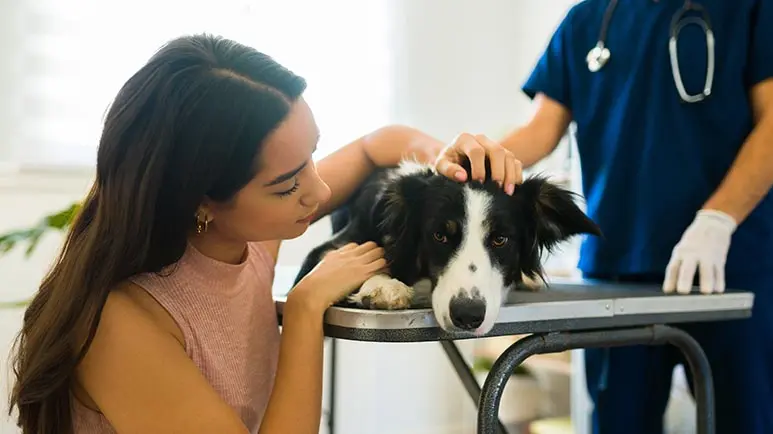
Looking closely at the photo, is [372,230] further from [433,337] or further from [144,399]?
[144,399]

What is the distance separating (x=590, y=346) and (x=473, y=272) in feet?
0.69

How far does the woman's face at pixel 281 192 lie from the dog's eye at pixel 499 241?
0.28 metres

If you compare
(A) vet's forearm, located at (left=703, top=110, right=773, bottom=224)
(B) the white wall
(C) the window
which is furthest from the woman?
(B) the white wall

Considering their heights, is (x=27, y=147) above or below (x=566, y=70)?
below

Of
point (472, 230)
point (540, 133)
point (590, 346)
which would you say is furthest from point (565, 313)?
point (540, 133)

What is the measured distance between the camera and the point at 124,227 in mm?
932

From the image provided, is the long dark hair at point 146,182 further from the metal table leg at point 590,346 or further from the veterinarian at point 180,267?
the metal table leg at point 590,346

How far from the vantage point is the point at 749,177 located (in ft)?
4.10

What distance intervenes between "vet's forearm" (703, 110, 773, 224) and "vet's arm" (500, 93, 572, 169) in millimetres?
402

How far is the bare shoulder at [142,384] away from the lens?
3.04ft

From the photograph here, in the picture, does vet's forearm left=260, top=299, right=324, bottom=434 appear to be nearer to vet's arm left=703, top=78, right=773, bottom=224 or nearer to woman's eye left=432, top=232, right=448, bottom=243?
woman's eye left=432, top=232, right=448, bottom=243

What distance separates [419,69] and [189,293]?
2.19 metres

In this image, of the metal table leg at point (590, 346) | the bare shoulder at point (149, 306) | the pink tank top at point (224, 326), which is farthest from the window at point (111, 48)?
the metal table leg at point (590, 346)

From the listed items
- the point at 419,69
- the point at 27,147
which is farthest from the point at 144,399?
the point at 419,69
